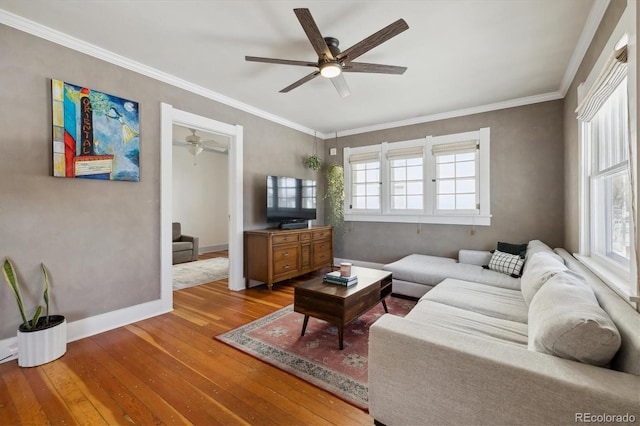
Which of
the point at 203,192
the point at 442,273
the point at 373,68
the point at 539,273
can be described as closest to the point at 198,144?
the point at 203,192

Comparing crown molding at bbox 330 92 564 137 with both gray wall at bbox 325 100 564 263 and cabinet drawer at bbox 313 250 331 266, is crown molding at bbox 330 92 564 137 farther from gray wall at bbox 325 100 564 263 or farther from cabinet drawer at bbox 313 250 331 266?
cabinet drawer at bbox 313 250 331 266

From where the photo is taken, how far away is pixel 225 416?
61.4 inches

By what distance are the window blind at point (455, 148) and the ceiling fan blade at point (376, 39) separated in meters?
2.62

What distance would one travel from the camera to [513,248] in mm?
3492

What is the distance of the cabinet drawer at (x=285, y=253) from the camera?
382 cm

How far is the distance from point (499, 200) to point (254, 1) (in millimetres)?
3833

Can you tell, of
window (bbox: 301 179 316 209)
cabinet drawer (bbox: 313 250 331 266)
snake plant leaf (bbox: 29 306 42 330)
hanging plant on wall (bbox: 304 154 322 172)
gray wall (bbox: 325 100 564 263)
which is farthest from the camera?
hanging plant on wall (bbox: 304 154 322 172)

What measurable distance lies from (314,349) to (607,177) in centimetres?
272

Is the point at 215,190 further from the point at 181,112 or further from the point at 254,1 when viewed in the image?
the point at 254,1

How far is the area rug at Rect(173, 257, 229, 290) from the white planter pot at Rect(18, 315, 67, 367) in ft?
5.95

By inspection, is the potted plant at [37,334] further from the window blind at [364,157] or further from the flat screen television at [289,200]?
the window blind at [364,157]

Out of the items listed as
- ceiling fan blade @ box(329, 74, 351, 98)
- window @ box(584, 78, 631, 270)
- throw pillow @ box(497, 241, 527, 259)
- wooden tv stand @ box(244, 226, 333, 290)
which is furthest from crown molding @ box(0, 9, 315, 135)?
throw pillow @ box(497, 241, 527, 259)

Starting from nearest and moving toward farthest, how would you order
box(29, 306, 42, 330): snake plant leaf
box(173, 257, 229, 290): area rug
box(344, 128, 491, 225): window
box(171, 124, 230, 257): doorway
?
box(29, 306, 42, 330): snake plant leaf
box(344, 128, 491, 225): window
box(173, 257, 229, 290): area rug
box(171, 124, 230, 257): doorway

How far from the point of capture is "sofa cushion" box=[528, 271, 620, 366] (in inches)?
40.9
